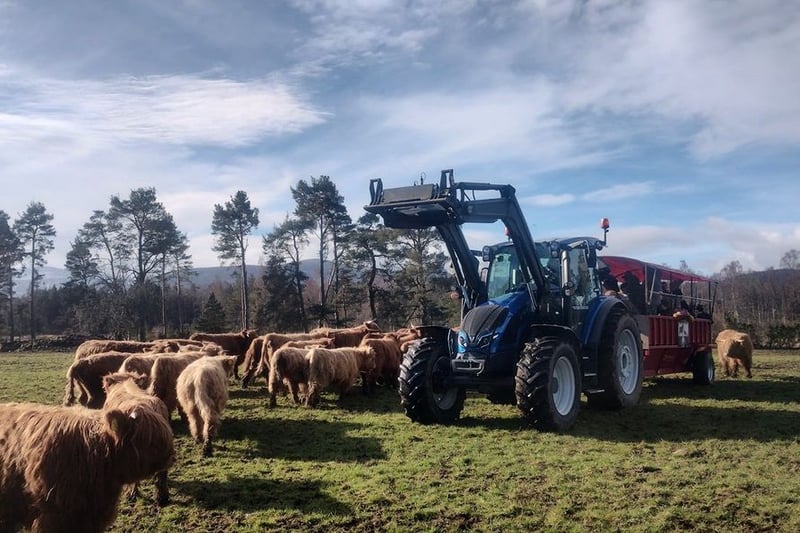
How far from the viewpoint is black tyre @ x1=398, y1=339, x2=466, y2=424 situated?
32.2 feet

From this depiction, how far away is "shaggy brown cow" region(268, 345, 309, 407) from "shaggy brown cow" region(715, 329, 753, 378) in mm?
12546

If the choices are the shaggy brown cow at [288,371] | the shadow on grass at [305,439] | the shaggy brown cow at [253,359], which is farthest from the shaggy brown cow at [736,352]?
the shaggy brown cow at [253,359]

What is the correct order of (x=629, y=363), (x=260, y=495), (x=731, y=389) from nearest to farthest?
(x=260, y=495), (x=629, y=363), (x=731, y=389)

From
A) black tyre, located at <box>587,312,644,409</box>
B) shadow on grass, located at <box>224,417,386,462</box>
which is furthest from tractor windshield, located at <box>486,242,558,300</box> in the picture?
shadow on grass, located at <box>224,417,386,462</box>

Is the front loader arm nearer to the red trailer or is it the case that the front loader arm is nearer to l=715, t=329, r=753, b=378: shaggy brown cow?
the red trailer

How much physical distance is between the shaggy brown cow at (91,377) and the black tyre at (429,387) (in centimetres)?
605

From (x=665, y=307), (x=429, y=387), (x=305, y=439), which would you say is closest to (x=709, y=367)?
(x=665, y=307)

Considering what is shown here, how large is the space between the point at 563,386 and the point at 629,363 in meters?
2.86

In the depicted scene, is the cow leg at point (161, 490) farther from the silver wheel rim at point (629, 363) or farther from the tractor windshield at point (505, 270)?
the silver wheel rim at point (629, 363)

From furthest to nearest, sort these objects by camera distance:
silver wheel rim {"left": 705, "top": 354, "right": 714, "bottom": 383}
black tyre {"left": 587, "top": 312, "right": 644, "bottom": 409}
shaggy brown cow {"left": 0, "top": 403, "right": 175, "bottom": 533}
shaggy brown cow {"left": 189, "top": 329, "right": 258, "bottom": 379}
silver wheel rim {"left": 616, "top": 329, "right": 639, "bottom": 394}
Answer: shaggy brown cow {"left": 189, "top": 329, "right": 258, "bottom": 379}
silver wheel rim {"left": 705, "top": 354, "right": 714, "bottom": 383}
silver wheel rim {"left": 616, "top": 329, "right": 639, "bottom": 394}
black tyre {"left": 587, "top": 312, "right": 644, "bottom": 409}
shaggy brown cow {"left": 0, "top": 403, "right": 175, "bottom": 533}

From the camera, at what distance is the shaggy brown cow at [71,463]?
179 inches

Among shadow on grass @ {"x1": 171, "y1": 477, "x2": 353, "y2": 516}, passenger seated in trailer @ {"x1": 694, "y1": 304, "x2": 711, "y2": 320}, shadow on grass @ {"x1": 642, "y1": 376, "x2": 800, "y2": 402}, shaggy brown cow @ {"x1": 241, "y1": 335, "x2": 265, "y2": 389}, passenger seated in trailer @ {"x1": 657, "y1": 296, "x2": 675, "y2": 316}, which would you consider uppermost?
passenger seated in trailer @ {"x1": 657, "y1": 296, "x2": 675, "y2": 316}

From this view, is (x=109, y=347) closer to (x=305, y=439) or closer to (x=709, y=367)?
(x=305, y=439)

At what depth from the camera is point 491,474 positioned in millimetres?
7035
